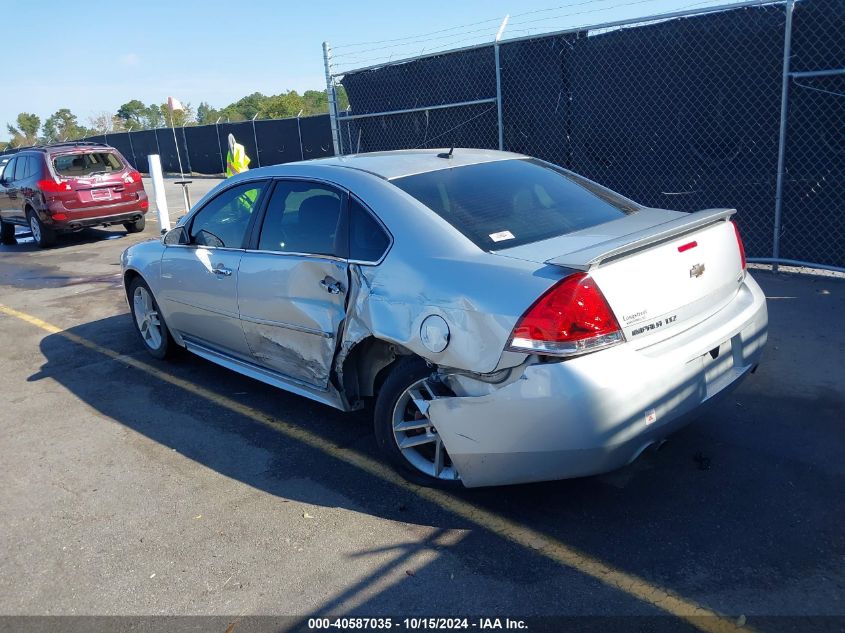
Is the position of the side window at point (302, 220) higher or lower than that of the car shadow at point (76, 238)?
higher

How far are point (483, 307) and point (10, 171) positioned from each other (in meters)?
14.2

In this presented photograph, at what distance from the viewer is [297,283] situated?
13.7 ft

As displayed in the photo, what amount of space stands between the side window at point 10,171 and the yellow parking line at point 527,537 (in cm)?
1142

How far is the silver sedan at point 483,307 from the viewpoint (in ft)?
9.90

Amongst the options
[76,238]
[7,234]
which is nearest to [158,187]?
[76,238]

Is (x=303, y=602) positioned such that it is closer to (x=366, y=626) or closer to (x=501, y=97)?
(x=366, y=626)

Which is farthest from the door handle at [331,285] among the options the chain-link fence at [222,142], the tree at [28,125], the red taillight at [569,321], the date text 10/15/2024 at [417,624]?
the tree at [28,125]

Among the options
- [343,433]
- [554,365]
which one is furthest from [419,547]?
[343,433]

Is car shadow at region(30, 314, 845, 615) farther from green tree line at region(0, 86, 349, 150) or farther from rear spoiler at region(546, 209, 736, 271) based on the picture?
green tree line at region(0, 86, 349, 150)

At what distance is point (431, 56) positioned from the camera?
Answer: 9.06 meters

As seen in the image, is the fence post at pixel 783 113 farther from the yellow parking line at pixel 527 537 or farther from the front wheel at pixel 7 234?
the front wheel at pixel 7 234

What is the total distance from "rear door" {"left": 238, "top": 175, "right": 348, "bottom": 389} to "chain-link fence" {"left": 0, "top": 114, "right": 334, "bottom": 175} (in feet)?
57.1

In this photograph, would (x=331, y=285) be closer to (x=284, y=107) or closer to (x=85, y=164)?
(x=85, y=164)

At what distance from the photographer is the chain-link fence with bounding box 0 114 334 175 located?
882 inches
